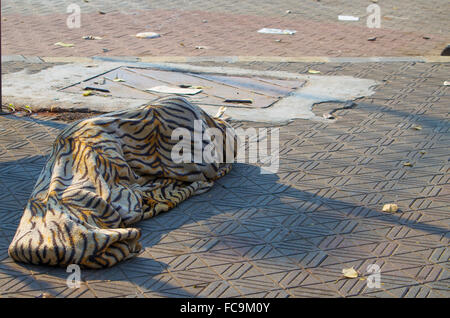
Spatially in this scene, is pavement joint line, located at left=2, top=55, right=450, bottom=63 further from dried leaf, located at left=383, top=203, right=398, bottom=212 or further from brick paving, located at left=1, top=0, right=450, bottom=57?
dried leaf, located at left=383, top=203, right=398, bottom=212

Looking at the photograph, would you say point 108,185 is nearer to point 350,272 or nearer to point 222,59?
point 350,272

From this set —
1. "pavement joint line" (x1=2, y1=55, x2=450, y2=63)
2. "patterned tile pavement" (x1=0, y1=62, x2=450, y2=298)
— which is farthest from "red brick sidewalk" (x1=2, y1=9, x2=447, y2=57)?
"patterned tile pavement" (x1=0, y1=62, x2=450, y2=298)

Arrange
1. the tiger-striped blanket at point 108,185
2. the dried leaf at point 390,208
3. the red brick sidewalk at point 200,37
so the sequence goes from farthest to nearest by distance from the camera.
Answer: the red brick sidewalk at point 200,37
the dried leaf at point 390,208
the tiger-striped blanket at point 108,185

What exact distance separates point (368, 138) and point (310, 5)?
305 inches

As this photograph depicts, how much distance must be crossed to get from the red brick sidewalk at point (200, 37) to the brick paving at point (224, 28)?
2 cm

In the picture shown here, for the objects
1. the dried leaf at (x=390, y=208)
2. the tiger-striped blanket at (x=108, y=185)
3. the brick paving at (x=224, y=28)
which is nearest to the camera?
the tiger-striped blanket at (x=108, y=185)

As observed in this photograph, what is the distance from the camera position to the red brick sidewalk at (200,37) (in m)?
10.9

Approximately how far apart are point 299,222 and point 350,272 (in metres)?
0.85

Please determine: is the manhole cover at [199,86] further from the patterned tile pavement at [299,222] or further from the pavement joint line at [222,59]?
the patterned tile pavement at [299,222]

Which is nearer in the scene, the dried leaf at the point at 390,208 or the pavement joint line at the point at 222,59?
the dried leaf at the point at 390,208

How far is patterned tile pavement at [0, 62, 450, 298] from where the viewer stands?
462cm

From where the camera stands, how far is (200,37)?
11.8 metres

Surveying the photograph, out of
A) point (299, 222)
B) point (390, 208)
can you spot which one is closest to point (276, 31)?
point (390, 208)

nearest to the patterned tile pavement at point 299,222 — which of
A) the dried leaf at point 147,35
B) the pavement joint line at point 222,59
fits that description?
the pavement joint line at point 222,59
